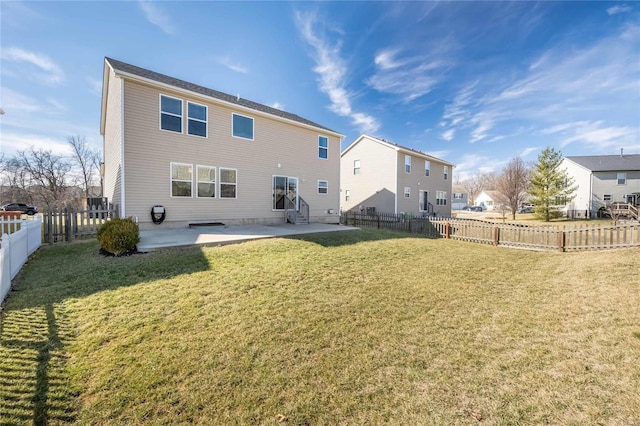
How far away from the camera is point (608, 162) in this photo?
32094 mm

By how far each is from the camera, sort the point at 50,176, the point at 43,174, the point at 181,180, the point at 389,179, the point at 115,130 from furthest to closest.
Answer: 1. the point at 50,176
2. the point at 43,174
3. the point at 389,179
4. the point at 115,130
5. the point at 181,180

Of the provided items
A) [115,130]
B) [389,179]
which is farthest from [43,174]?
[389,179]

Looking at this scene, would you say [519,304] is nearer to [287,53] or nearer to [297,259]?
[297,259]

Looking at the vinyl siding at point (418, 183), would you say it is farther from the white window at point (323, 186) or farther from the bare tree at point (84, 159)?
the bare tree at point (84, 159)

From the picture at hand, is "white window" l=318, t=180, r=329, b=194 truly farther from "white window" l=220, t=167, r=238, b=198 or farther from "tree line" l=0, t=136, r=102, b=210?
"tree line" l=0, t=136, r=102, b=210

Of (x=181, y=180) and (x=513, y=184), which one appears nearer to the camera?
(x=181, y=180)

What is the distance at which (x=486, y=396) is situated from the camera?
8.81ft

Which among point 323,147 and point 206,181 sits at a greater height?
point 323,147

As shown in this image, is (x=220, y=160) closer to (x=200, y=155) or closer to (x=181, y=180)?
(x=200, y=155)

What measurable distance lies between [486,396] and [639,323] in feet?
10.6

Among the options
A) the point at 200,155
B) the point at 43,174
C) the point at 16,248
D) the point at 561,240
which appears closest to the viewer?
the point at 16,248

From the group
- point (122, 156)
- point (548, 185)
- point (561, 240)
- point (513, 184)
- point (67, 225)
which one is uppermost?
point (513, 184)

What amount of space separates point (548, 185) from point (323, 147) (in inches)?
1035

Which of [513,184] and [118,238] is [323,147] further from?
[513,184]
